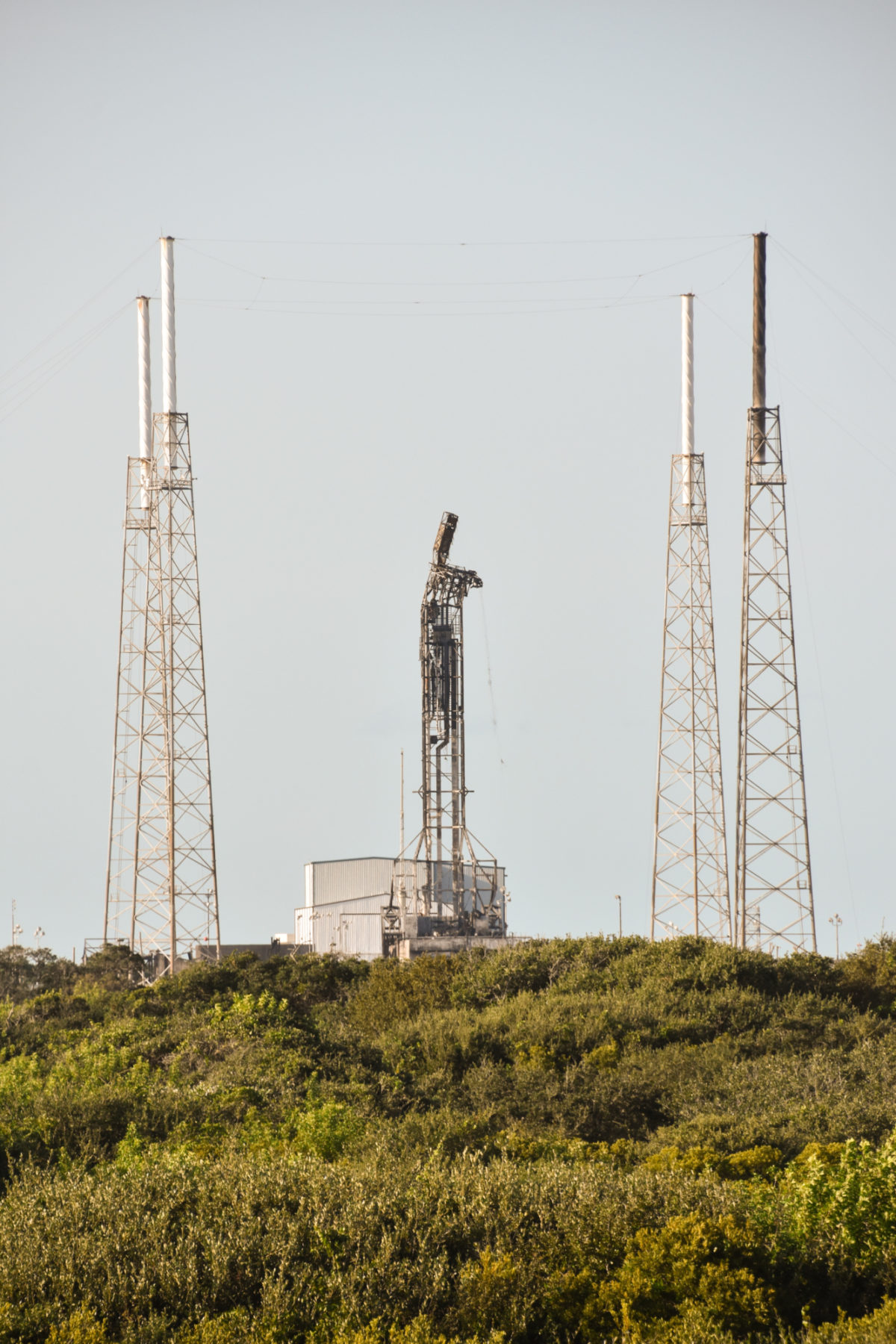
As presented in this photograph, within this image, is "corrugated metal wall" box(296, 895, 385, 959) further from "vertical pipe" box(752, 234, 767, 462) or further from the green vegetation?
"vertical pipe" box(752, 234, 767, 462)

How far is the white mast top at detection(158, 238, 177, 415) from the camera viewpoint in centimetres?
5394

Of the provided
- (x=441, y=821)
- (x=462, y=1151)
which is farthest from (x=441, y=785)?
(x=462, y=1151)

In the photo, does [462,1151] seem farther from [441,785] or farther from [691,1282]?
[441,785]

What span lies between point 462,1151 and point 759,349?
3620 centimetres

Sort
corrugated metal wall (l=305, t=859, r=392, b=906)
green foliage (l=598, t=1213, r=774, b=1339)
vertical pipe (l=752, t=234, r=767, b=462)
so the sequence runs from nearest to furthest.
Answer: green foliage (l=598, t=1213, r=774, b=1339) → vertical pipe (l=752, t=234, r=767, b=462) → corrugated metal wall (l=305, t=859, r=392, b=906)

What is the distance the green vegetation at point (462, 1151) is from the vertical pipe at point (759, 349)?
59.3ft

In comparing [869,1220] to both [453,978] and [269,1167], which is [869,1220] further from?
[453,978]

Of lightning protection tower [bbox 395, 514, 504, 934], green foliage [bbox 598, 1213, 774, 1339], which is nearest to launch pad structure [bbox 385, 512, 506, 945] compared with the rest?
lightning protection tower [bbox 395, 514, 504, 934]

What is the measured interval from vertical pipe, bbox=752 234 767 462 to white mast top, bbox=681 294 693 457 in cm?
375

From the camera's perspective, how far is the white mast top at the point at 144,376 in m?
56.7

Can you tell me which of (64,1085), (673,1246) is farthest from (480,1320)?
(64,1085)

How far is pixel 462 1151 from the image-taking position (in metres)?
23.2

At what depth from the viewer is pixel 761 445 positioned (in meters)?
50.8

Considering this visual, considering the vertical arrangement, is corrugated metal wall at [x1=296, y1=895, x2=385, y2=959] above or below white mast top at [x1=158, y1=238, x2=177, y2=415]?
below
